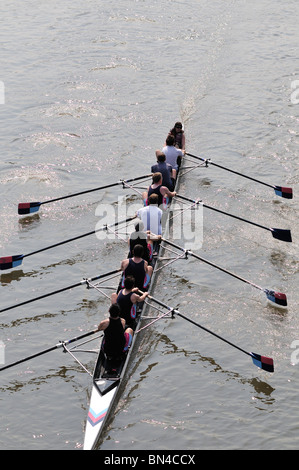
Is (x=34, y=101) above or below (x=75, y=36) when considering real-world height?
below

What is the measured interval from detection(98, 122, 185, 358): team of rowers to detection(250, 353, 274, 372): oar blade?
2.66 m

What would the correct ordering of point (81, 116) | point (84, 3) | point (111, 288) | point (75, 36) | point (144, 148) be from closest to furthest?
point (111, 288), point (144, 148), point (81, 116), point (75, 36), point (84, 3)

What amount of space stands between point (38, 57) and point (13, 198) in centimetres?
1245

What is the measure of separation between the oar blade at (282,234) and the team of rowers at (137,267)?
300 cm

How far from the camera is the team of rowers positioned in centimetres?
1295

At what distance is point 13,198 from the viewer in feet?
66.7

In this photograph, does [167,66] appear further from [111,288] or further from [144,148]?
[111,288]

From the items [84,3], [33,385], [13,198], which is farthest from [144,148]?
[84,3]

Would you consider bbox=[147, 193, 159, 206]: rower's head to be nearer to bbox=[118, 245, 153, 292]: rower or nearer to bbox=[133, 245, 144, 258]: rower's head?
bbox=[118, 245, 153, 292]: rower
